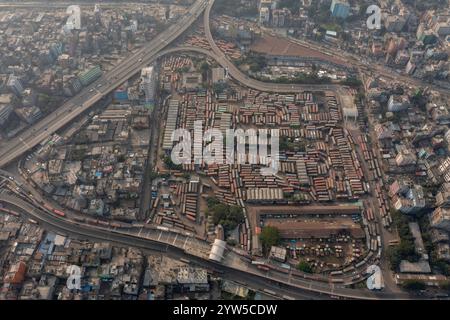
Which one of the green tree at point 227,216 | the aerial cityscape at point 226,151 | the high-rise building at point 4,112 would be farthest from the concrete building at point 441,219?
the high-rise building at point 4,112

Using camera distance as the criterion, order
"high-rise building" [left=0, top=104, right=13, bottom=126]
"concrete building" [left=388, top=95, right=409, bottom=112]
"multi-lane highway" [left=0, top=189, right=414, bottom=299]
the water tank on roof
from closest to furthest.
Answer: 1. "multi-lane highway" [left=0, top=189, right=414, bottom=299]
2. the water tank on roof
3. "high-rise building" [left=0, top=104, right=13, bottom=126]
4. "concrete building" [left=388, top=95, right=409, bottom=112]

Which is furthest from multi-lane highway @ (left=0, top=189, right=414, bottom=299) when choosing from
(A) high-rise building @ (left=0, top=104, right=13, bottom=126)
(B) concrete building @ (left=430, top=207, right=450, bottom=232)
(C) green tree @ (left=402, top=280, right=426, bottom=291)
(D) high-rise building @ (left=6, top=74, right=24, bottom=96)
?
(D) high-rise building @ (left=6, top=74, right=24, bottom=96)

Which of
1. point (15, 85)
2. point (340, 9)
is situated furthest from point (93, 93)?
point (340, 9)

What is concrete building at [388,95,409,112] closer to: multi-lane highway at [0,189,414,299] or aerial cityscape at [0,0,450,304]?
aerial cityscape at [0,0,450,304]

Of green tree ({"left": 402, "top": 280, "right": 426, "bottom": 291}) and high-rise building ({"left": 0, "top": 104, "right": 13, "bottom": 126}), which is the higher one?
high-rise building ({"left": 0, "top": 104, "right": 13, "bottom": 126})

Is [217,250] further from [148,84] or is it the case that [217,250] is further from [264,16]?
[264,16]

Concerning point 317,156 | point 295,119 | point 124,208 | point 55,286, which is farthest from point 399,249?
point 55,286
